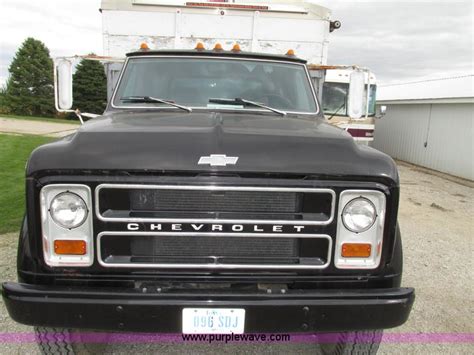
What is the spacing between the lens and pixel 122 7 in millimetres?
6000

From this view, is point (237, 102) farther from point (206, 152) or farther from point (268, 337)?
point (268, 337)

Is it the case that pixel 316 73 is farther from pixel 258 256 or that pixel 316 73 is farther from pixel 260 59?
pixel 258 256

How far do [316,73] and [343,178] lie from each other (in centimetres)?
329

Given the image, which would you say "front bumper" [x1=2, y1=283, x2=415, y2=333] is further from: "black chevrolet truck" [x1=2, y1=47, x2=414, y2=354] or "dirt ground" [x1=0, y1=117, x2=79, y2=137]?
"dirt ground" [x1=0, y1=117, x2=79, y2=137]

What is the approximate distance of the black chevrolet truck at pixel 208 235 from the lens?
233cm

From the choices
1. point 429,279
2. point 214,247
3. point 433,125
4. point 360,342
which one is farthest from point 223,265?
point 433,125

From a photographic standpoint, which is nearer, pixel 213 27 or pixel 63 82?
pixel 63 82

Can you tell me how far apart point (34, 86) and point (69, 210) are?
3474 cm

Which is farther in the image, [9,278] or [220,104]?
[9,278]

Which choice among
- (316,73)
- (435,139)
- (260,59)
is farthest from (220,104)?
(435,139)

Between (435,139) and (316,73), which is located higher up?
(316,73)

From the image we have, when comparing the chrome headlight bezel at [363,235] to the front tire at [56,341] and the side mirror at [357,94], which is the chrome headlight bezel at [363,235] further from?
the side mirror at [357,94]

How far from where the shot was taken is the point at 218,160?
2.34m

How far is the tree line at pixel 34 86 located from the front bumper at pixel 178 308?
3107 cm
